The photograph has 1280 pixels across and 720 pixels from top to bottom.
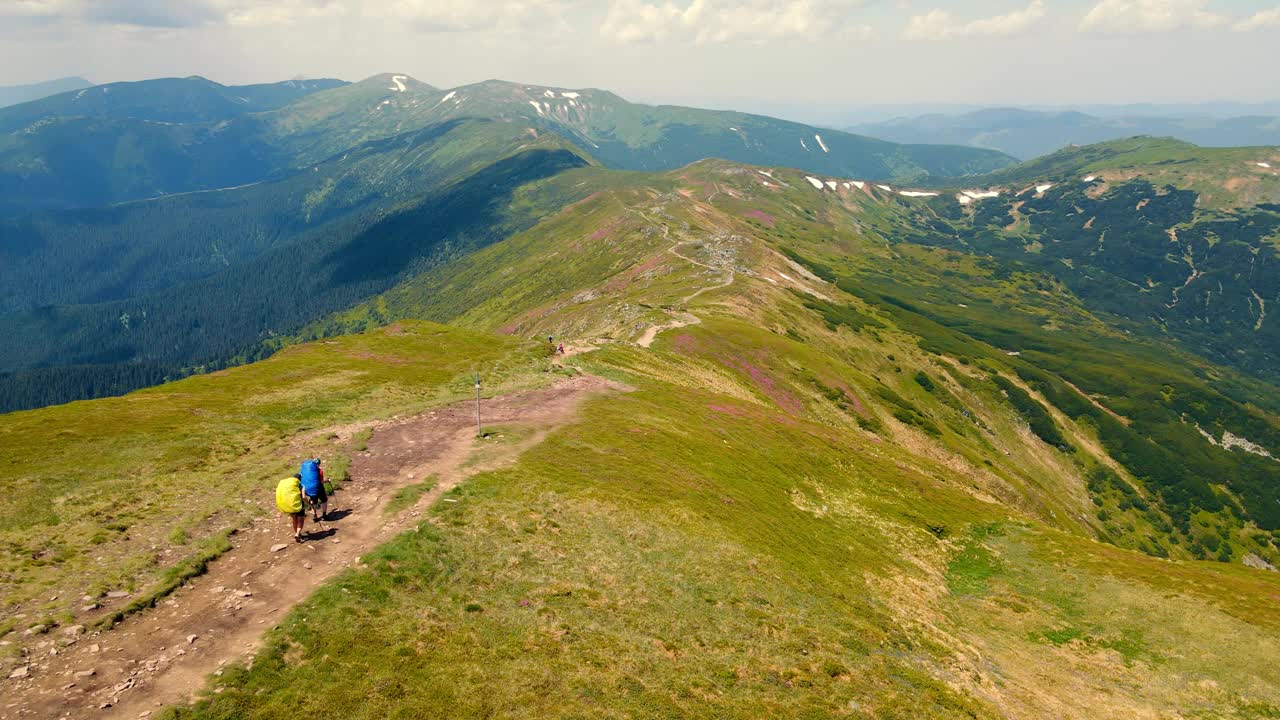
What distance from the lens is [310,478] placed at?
30234 mm

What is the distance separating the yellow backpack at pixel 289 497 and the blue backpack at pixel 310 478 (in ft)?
3.75

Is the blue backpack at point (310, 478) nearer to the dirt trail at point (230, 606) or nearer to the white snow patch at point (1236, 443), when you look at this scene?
the dirt trail at point (230, 606)

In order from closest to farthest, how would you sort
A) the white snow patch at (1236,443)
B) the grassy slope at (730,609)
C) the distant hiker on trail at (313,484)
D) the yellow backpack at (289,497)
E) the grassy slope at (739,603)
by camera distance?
the grassy slope at (730,609) → the grassy slope at (739,603) → the yellow backpack at (289,497) → the distant hiker on trail at (313,484) → the white snow patch at (1236,443)

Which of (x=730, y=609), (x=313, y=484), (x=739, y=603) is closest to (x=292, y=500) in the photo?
(x=313, y=484)

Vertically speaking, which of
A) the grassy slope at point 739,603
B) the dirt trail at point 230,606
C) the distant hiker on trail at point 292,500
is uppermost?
the distant hiker on trail at point 292,500

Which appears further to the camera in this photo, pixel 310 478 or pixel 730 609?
pixel 730 609

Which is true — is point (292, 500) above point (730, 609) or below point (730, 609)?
above

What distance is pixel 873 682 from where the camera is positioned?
27984 millimetres

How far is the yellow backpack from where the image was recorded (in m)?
28.7

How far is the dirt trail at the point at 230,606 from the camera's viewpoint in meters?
18.6

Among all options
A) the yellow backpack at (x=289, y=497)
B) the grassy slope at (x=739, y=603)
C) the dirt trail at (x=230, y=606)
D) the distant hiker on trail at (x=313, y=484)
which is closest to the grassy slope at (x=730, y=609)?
the grassy slope at (x=739, y=603)

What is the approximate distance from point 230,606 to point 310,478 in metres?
7.61

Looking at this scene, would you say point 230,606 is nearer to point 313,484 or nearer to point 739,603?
point 313,484

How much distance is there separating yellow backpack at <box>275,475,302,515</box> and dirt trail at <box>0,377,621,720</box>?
203 cm
